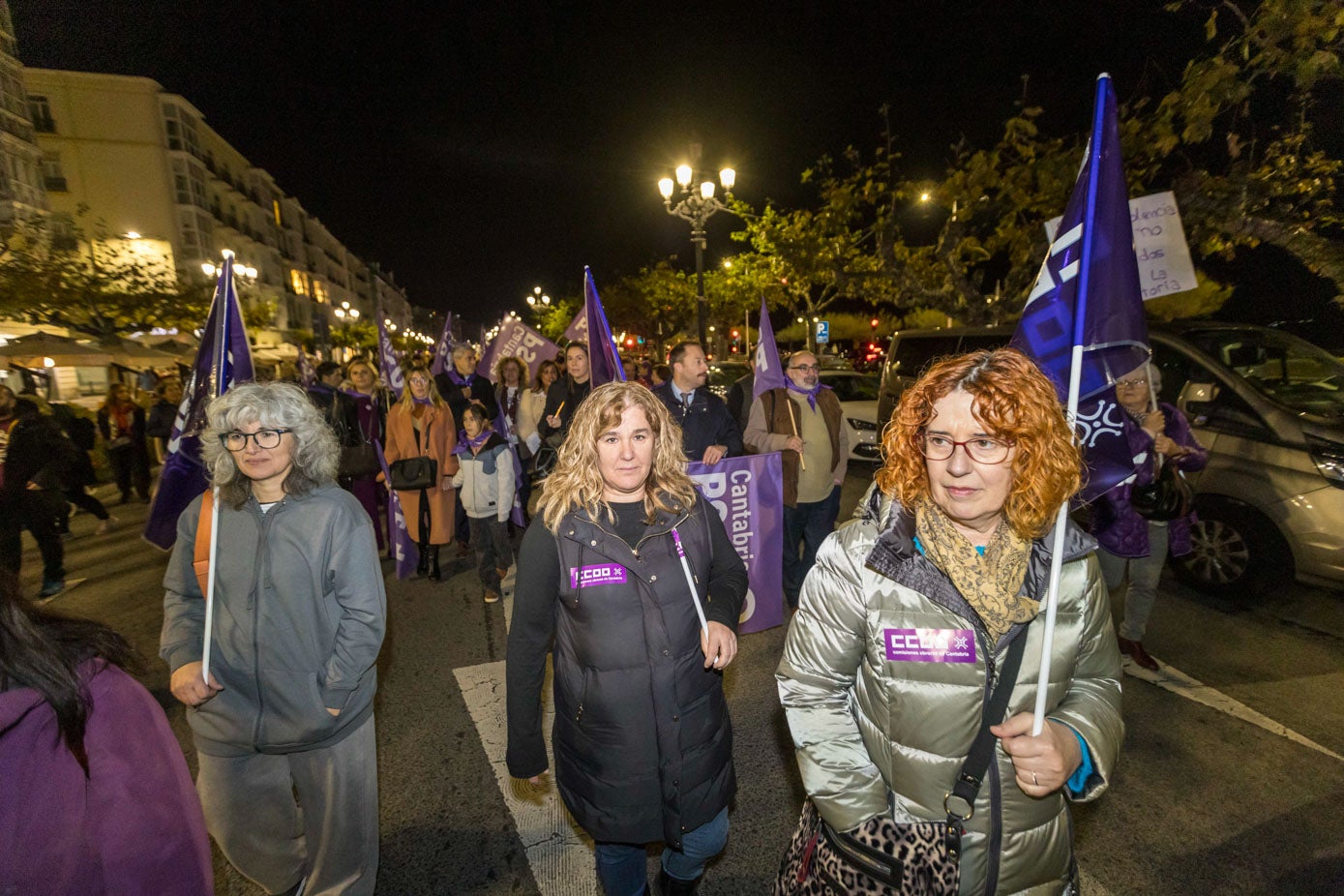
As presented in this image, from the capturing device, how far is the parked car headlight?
4.64m

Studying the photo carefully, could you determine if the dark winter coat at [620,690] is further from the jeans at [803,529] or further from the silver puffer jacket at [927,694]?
the jeans at [803,529]

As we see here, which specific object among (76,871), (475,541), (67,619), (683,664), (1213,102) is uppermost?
(1213,102)

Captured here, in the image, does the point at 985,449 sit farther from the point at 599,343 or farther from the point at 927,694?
the point at 599,343

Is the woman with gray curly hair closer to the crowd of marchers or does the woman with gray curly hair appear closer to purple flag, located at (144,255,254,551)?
the crowd of marchers

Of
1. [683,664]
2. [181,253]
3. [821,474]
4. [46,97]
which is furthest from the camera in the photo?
[181,253]

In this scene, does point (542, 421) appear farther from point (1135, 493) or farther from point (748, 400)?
point (1135, 493)

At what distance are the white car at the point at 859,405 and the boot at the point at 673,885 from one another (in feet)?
26.3

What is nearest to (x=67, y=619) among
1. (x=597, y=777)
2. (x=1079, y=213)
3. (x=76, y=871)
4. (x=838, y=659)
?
(x=76, y=871)

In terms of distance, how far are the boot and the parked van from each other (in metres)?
3.40

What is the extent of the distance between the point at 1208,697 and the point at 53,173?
5410 centimetres

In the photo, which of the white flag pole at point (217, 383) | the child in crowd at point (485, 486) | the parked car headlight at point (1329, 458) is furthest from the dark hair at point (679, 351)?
the parked car headlight at point (1329, 458)

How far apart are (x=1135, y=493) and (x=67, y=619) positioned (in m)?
4.88

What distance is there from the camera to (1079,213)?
6.29 feet

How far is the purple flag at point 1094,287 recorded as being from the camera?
1859 millimetres
